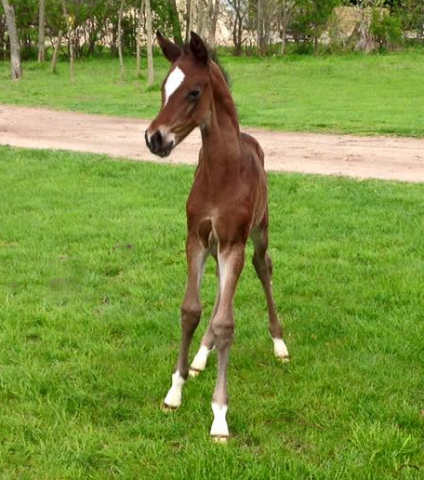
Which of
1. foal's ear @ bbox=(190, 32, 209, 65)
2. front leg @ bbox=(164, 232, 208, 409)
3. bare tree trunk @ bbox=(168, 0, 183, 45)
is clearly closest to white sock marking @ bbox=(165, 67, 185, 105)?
foal's ear @ bbox=(190, 32, 209, 65)

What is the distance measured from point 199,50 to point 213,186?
79 centimetres

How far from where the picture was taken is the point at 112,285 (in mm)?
6461

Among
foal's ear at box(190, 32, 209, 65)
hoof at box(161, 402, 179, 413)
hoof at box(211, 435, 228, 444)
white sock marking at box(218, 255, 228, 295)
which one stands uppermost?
foal's ear at box(190, 32, 209, 65)

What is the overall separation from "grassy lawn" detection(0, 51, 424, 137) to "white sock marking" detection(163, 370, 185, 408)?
11.5 m

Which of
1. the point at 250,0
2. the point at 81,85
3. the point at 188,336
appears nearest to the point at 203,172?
the point at 188,336

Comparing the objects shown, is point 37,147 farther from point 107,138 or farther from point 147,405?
point 147,405

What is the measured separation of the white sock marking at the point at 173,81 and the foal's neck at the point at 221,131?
346mm

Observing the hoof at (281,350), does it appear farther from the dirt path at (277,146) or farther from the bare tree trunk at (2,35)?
the bare tree trunk at (2,35)

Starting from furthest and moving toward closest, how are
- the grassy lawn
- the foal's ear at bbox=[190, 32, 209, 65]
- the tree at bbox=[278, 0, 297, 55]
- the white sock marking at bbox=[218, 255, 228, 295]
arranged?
the tree at bbox=[278, 0, 297, 55]
the grassy lawn
the white sock marking at bbox=[218, 255, 228, 295]
the foal's ear at bbox=[190, 32, 209, 65]

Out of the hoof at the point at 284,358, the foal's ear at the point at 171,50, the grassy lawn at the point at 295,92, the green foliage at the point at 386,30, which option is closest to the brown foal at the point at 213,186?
the foal's ear at the point at 171,50

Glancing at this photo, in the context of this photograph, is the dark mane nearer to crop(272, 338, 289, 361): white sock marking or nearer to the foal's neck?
the foal's neck

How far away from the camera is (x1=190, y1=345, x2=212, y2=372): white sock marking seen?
4.79 m

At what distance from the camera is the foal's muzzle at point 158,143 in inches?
140

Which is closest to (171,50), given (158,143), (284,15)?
(158,143)
